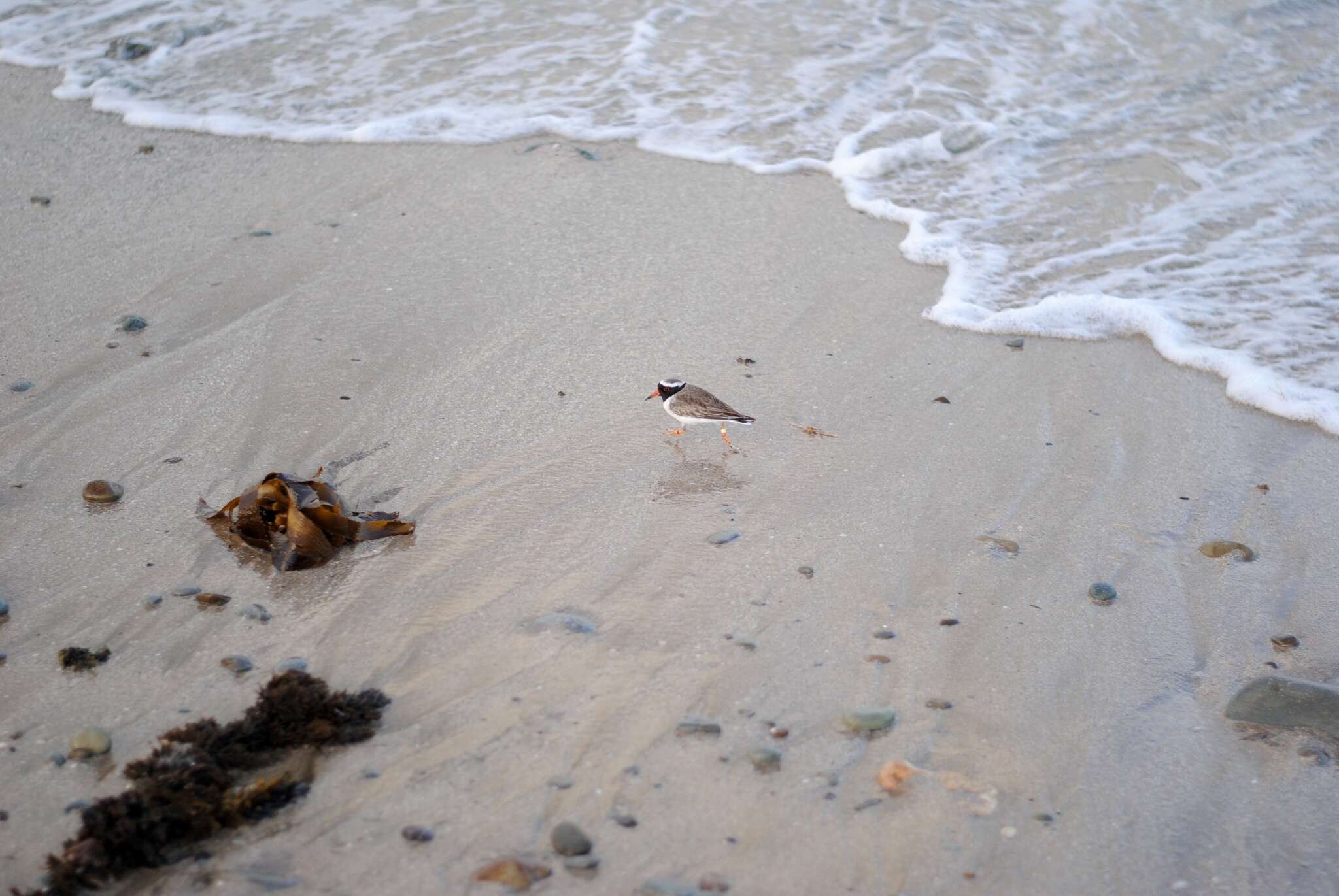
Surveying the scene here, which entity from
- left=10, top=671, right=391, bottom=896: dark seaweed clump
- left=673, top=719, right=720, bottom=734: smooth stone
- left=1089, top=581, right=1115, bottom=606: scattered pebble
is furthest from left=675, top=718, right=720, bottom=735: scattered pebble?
left=1089, top=581, right=1115, bottom=606: scattered pebble

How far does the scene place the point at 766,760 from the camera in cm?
280

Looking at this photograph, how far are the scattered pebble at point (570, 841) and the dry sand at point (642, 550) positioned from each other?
4 centimetres

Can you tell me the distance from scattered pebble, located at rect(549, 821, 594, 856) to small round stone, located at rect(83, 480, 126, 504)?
7.42ft

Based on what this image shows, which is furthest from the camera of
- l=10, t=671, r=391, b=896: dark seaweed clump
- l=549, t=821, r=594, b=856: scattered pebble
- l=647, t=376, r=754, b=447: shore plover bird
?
l=647, t=376, r=754, b=447: shore plover bird

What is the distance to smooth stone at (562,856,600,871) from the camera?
2.48 metres

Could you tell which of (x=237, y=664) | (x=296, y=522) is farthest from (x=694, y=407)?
(x=237, y=664)

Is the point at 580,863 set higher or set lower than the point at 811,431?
higher

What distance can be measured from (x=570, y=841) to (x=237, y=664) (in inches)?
46.8

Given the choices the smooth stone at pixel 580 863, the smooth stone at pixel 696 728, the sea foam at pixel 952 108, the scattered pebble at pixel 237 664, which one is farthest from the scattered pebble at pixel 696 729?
the sea foam at pixel 952 108

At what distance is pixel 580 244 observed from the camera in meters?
5.75

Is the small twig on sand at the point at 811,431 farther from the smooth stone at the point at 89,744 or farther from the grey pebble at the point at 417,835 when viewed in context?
the smooth stone at the point at 89,744

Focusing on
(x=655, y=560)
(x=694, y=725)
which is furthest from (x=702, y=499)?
(x=694, y=725)

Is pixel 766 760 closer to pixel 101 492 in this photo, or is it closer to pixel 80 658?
pixel 80 658

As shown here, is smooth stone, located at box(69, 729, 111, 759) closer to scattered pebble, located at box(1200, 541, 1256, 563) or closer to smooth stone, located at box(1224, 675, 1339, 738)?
smooth stone, located at box(1224, 675, 1339, 738)
